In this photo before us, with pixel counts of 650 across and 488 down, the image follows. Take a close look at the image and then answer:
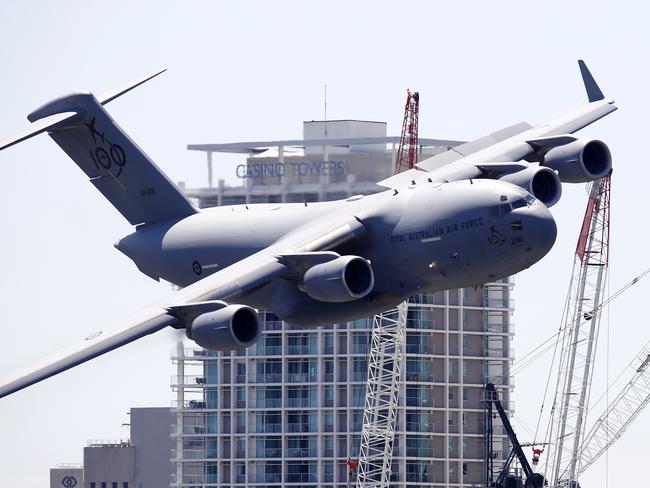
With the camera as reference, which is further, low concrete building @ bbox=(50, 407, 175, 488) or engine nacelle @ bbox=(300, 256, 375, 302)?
low concrete building @ bbox=(50, 407, 175, 488)

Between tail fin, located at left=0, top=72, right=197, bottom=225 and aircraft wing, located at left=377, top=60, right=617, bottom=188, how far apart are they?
8.26 metres

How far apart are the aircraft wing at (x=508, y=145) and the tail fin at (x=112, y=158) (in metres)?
8.26

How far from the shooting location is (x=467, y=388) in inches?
5138

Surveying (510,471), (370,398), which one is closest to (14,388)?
(370,398)

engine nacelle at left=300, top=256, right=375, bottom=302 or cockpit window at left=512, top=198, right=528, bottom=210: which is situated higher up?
cockpit window at left=512, top=198, right=528, bottom=210

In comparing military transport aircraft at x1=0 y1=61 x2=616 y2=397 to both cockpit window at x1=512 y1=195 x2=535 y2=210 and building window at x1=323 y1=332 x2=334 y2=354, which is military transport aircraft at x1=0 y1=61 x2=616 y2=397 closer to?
cockpit window at x1=512 y1=195 x2=535 y2=210

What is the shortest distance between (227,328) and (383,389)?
6539 centimetres

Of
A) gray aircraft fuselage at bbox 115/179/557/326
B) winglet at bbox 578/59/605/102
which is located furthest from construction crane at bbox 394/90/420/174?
gray aircraft fuselage at bbox 115/179/557/326

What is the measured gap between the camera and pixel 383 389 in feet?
403

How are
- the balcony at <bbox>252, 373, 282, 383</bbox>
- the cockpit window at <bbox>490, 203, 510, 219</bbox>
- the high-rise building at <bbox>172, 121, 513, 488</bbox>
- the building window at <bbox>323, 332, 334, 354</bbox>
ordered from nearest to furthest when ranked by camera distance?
the cockpit window at <bbox>490, 203, 510, 219</bbox> < the high-rise building at <bbox>172, 121, 513, 488</bbox> < the building window at <bbox>323, 332, 334, 354</bbox> < the balcony at <bbox>252, 373, 282, 383</bbox>

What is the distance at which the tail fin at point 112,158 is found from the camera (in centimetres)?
7106

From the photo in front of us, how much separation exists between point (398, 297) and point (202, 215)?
9.43 meters

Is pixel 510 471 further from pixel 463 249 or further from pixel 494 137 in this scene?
pixel 463 249

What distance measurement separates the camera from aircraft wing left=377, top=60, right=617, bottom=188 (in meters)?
67.2
